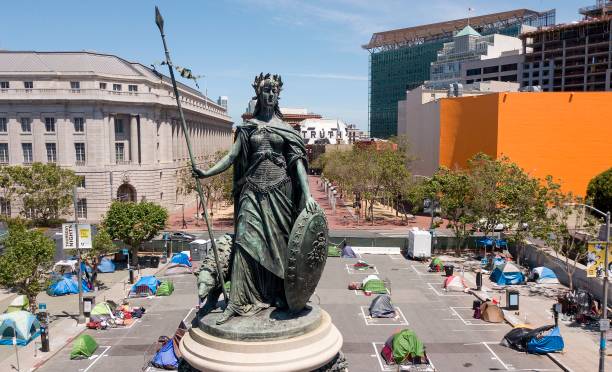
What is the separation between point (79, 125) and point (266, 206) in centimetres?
5081

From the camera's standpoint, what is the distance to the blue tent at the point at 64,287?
31.1 meters

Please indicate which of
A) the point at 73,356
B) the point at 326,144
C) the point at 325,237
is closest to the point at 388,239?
the point at 73,356

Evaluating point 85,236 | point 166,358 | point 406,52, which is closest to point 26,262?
point 85,236

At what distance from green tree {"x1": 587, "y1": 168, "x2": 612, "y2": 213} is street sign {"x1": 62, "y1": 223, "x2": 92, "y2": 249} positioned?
4061cm

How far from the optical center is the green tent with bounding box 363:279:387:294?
103 feet

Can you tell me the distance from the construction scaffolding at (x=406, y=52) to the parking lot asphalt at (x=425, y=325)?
109 meters

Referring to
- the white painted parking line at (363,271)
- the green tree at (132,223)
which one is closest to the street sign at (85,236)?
the green tree at (132,223)

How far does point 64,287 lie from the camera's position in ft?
103

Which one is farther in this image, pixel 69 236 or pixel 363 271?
pixel 363 271

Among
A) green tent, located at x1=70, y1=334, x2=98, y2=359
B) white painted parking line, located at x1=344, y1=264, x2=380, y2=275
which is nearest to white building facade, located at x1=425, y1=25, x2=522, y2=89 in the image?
white painted parking line, located at x1=344, y1=264, x2=380, y2=275

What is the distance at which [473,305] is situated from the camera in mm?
27609

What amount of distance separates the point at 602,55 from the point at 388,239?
7793 centimetres

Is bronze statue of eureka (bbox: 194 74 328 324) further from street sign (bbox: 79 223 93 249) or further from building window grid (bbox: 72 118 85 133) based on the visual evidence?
building window grid (bbox: 72 118 85 133)

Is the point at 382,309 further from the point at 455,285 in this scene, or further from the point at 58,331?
the point at 58,331
